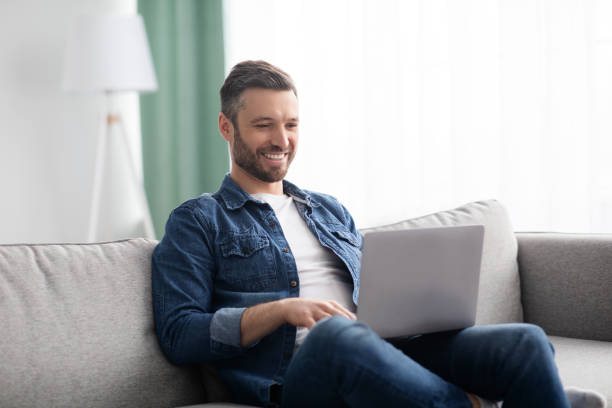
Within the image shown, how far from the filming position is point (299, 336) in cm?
145

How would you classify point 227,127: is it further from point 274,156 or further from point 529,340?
point 529,340

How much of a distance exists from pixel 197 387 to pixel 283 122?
64 centimetres

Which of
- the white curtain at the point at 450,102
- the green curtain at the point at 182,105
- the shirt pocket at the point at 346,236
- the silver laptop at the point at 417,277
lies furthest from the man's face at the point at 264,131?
the green curtain at the point at 182,105

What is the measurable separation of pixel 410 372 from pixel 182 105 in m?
2.73

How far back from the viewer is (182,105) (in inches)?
142

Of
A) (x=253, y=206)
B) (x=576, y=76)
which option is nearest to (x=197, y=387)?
(x=253, y=206)

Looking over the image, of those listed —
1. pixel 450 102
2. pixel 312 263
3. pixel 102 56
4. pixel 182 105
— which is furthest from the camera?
pixel 182 105

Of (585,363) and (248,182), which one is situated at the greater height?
(248,182)

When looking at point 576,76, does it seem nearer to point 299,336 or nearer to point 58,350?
point 299,336

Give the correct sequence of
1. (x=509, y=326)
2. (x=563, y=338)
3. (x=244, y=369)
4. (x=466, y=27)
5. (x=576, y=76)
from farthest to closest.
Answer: (x=466, y=27), (x=576, y=76), (x=563, y=338), (x=244, y=369), (x=509, y=326)

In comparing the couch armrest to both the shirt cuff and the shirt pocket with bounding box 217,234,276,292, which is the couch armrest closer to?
the shirt pocket with bounding box 217,234,276,292

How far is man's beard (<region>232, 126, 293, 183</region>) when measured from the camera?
1672mm

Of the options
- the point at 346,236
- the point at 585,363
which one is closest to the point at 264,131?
the point at 346,236

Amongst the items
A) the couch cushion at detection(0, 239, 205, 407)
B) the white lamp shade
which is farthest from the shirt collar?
the white lamp shade
